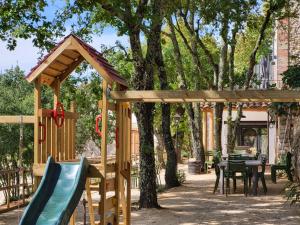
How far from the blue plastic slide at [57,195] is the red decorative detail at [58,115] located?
1.07m

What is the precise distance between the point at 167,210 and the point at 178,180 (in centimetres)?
627

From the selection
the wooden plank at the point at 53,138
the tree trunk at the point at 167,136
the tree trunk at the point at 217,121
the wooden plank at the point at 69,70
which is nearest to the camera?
the wooden plank at the point at 53,138

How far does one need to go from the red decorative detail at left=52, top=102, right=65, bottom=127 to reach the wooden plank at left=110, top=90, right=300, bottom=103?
1082mm

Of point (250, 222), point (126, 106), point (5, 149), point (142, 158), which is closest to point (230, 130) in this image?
point (5, 149)

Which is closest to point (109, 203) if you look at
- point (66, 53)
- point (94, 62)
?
point (94, 62)

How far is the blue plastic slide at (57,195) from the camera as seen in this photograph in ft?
25.7

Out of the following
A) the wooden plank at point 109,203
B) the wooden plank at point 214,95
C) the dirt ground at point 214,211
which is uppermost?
the wooden plank at point 214,95

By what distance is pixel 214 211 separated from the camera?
12820 millimetres

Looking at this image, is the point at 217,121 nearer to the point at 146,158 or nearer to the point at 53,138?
the point at 146,158

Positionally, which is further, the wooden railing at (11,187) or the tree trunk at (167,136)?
the tree trunk at (167,136)

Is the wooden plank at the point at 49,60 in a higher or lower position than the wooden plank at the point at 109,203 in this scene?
higher

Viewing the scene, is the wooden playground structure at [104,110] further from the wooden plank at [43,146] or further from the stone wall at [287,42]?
the stone wall at [287,42]

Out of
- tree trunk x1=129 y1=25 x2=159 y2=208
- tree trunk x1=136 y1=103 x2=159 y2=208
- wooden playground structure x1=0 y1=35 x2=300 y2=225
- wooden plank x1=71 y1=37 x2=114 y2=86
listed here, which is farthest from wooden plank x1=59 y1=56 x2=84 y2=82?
tree trunk x1=136 y1=103 x2=159 y2=208

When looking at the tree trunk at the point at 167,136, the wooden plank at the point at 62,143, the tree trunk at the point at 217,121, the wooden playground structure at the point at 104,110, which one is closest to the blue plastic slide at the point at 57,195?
the wooden playground structure at the point at 104,110
